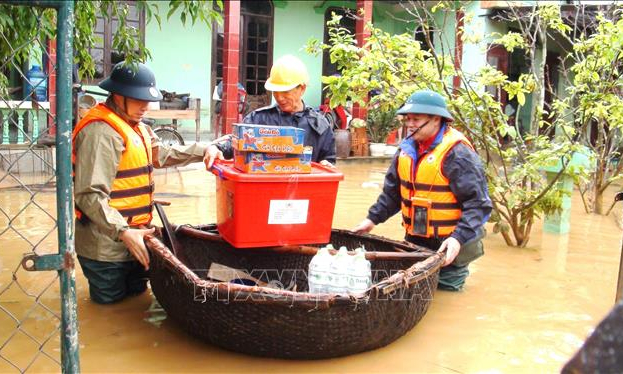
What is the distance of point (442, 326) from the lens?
4094mm

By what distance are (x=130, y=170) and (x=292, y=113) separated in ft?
4.30

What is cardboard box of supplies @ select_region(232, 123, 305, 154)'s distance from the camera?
3523 millimetres

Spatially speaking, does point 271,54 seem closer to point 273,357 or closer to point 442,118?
point 442,118

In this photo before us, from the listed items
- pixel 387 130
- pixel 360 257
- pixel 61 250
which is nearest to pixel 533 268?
pixel 360 257

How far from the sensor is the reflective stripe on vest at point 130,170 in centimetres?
392

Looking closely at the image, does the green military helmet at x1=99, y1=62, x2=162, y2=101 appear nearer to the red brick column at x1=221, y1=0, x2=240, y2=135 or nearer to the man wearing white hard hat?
the man wearing white hard hat

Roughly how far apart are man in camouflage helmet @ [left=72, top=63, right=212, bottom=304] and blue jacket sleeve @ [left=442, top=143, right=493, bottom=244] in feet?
5.61

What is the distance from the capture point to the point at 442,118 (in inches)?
180

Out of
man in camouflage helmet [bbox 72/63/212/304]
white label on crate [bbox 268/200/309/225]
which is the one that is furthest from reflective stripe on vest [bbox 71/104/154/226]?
white label on crate [bbox 268/200/309/225]

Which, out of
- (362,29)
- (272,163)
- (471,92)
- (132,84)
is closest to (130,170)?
(132,84)

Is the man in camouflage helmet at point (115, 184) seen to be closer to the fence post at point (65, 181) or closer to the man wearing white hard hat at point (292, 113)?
the man wearing white hard hat at point (292, 113)

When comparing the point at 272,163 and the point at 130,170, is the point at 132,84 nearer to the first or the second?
the point at 130,170

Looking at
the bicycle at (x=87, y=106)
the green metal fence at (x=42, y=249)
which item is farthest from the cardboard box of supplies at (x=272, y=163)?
the bicycle at (x=87, y=106)

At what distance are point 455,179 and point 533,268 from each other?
1767 millimetres
